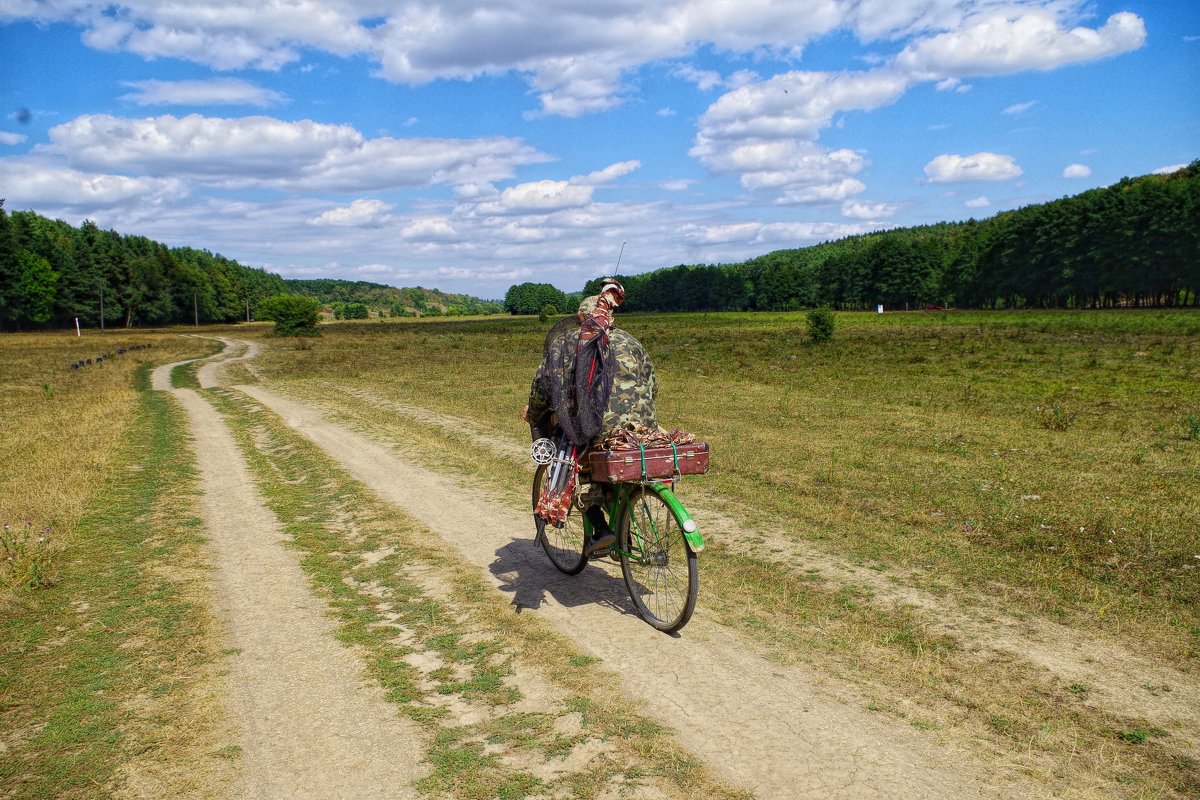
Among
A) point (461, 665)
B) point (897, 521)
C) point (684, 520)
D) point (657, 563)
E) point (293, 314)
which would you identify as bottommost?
point (897, 521)

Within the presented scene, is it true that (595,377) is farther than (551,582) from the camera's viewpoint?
No

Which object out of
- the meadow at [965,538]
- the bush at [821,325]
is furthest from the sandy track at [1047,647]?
the bush at [821,325]

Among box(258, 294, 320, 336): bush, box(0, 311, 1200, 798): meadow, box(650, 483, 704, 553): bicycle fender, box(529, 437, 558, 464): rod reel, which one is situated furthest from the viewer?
box(258, 294, 320, 336): bush

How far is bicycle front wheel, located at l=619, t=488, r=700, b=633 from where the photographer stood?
6.17m

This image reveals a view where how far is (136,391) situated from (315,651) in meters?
28.7

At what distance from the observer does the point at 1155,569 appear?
7691mm

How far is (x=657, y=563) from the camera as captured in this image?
21.4 feet

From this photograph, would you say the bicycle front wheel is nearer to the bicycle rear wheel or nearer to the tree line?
the bicycle rear wheel

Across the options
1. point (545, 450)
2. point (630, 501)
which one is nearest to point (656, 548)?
point (630, 501)

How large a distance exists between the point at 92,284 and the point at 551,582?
122 metres

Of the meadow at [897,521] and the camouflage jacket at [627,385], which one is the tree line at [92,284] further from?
the camouflage jacket at [627,385]

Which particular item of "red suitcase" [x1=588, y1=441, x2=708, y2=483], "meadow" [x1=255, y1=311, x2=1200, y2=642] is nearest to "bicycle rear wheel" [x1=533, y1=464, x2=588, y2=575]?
"red suitcase" [x1=588, y1=441, x2=708, y2=483]

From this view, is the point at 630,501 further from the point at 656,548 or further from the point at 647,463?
the point at 647,463

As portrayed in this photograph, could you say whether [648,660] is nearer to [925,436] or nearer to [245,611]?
[245,611]
